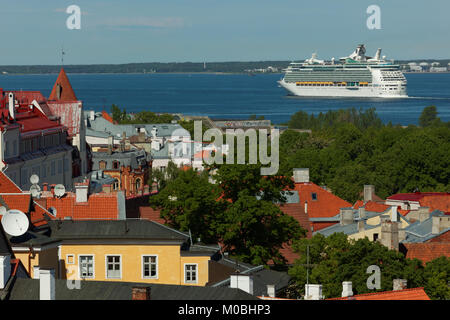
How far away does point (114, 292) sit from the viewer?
1866cm

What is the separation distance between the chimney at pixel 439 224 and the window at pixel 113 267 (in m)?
14.5

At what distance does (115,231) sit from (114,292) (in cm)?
713

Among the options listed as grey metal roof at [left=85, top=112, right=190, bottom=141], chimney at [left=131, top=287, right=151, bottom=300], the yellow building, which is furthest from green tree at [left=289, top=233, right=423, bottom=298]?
grey metal roof at [left=85, top=112, right=190, bottom=141]

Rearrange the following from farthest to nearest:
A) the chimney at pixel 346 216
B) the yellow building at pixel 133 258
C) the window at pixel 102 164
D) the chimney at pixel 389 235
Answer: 1. the window at pixel 102 164
2. the chimney at pixel 346 216
3. the chimney at pixel 389 235
4. the yellow building at pixel 133 258

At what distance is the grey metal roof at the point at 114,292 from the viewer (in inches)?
707

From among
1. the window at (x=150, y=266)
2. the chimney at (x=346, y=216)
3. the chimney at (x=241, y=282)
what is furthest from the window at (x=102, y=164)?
the chimney at (x=241, y=282)

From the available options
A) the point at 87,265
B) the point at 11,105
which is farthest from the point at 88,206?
the point at 11,105

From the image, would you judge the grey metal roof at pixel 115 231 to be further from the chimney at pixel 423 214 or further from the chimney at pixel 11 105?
the chimney at pixel 11 105

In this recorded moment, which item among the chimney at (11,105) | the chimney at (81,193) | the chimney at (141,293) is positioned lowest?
the chimney at (81,193)

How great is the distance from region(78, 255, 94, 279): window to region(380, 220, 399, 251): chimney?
406 inches

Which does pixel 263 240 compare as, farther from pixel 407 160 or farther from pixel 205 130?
pixel 205 130

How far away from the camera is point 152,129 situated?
87250mm
